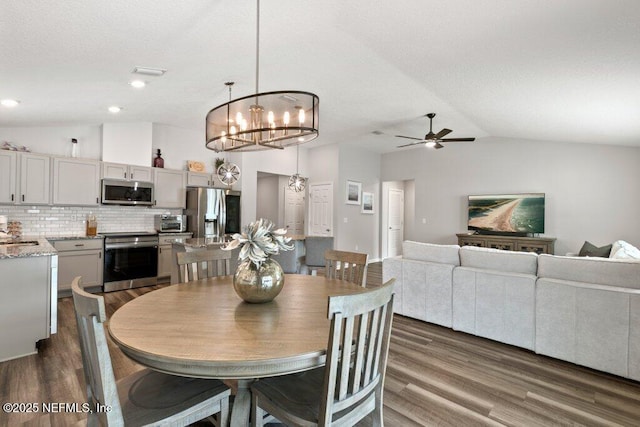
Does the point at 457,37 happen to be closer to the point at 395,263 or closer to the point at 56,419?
the point at 395,263

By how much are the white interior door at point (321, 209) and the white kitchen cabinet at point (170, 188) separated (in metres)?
3.08

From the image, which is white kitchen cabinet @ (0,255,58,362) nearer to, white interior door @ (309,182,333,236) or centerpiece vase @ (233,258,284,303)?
centerpiece vase @ (233,258,284,303)

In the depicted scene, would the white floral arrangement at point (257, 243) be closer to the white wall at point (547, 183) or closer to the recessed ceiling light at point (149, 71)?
the recessed ceiling light at point (149, 71)

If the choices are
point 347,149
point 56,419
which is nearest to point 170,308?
point 56,419

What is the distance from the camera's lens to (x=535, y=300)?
280 centimetres

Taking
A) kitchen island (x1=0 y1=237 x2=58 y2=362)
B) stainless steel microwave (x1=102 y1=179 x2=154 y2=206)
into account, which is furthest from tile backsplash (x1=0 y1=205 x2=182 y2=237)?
kitchen island (x1=0 y1=237 x2=58 y2=362)

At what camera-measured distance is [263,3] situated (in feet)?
7.64

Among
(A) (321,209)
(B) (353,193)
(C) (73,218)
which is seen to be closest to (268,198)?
(A) (321,209)

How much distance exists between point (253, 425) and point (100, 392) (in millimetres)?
719

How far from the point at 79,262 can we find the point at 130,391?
3.98 metres

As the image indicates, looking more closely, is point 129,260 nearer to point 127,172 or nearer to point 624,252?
point 127,172

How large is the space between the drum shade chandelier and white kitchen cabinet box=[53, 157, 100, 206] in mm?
3289

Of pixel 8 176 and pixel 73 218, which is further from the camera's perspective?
pixel 73 218

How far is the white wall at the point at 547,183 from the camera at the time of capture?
5.27 meters
